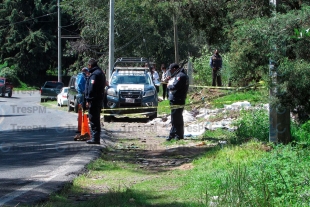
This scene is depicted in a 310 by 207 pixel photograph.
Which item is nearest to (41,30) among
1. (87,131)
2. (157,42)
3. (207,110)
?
(157,42)

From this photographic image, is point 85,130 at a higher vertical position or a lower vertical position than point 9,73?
lower

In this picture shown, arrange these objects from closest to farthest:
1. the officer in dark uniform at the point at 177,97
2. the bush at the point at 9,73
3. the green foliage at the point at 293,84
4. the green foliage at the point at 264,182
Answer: the green foliage at the point at 264,182, the green foliage at the point at 293,84, the officer in dark uniform at the point at 177,97, the bush at the point at 9,73

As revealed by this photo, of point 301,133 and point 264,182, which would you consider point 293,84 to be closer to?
point 301,133

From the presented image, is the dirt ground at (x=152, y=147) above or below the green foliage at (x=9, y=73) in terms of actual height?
below

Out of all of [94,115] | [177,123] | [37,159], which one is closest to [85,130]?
[94,115]

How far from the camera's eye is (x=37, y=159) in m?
10.9

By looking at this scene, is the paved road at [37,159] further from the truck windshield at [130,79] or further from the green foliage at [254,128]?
the truck windshield at [130,79]

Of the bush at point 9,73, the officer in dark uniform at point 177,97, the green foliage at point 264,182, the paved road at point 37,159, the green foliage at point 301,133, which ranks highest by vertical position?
the bush at point 9,73

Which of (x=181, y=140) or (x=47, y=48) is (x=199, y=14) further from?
(x=47, y=48)

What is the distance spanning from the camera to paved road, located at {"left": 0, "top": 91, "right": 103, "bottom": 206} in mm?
7684

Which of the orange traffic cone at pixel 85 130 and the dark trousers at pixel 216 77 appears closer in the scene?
the orange traffic cone at pixel 85 130

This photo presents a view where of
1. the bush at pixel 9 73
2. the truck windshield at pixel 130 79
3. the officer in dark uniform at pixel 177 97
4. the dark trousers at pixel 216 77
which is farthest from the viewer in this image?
the bush at pixel 9 73

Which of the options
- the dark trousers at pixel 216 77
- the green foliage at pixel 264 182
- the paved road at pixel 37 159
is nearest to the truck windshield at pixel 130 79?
the dark trousers at pixel 216 77

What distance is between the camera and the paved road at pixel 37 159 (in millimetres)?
7684
